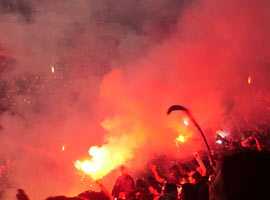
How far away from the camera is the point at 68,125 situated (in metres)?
9.05

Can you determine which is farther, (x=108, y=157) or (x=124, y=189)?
(x=108, y=157)

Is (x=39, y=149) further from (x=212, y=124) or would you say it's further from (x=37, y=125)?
(x=212, y=124)

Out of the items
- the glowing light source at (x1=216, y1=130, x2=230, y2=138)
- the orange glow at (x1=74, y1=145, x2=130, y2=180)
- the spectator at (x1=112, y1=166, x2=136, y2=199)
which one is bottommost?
the spectator at (x1=112, y1=166, x2=136, y2=199)

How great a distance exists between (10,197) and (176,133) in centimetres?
623

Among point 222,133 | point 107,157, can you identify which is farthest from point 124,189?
point 222,133

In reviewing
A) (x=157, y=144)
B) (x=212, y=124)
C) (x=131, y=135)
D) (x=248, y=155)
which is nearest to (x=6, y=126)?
(x=131, y=135)

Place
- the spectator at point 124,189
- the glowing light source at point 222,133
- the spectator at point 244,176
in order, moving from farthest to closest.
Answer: the glowing light source at point 222,133 → the spectator at point 124,189 → the spectator at point 244,176

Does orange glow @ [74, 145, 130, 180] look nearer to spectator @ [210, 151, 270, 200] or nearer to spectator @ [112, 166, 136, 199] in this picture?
spectator @ [112, 166, 136, 199]

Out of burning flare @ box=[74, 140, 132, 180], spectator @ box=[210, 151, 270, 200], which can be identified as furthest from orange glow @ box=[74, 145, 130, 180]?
spectator @ box=[210, 151, 270, 200]

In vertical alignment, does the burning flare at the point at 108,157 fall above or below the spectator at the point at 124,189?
above

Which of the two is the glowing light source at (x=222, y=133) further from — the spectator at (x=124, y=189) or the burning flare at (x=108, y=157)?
the spectator at (x=124, y=189)

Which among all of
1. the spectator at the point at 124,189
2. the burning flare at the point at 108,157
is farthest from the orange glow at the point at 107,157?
the spectator at the point at 124,189

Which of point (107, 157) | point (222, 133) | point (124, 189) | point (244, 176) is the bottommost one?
point (244, 176)

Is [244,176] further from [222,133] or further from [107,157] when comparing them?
[222,133]
